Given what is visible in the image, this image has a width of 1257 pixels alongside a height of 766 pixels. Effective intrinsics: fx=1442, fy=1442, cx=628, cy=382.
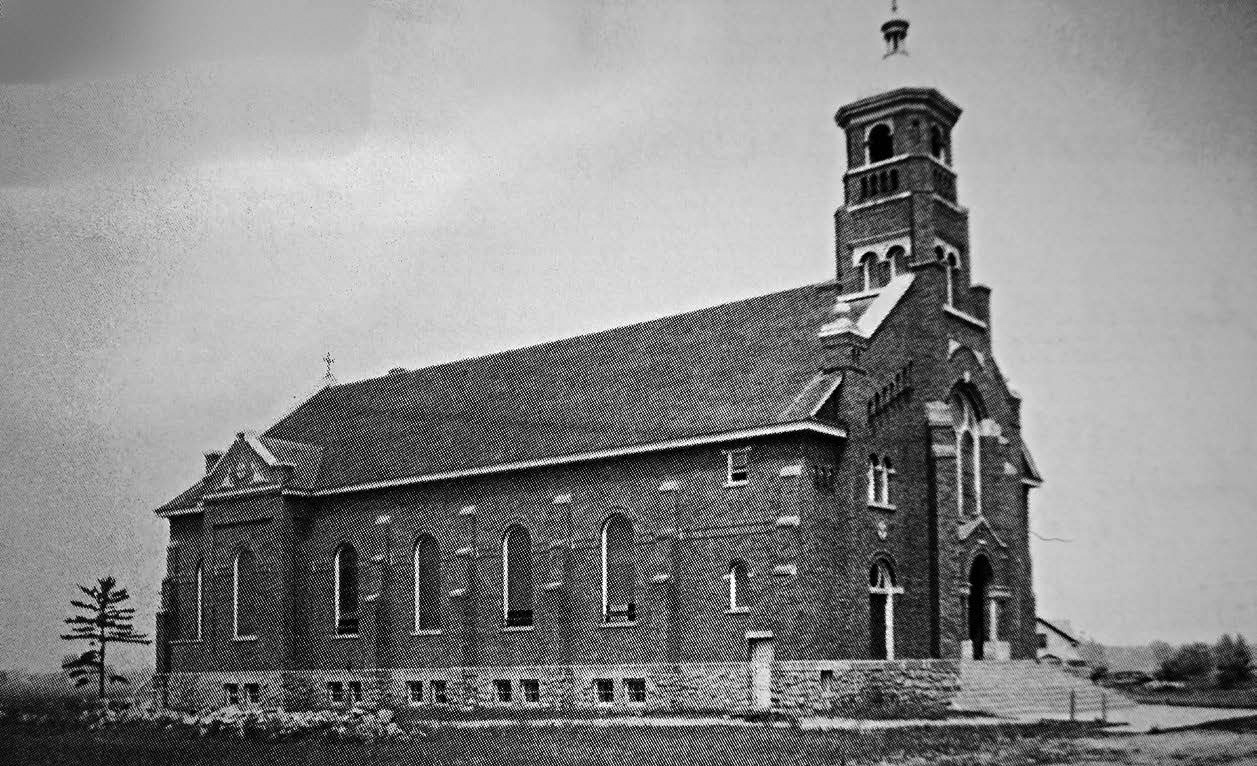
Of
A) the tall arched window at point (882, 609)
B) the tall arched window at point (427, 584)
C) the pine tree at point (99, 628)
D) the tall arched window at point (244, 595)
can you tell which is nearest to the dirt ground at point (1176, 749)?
the tall arched window at point (882, 609)

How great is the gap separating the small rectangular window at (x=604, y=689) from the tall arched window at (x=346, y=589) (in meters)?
9.87

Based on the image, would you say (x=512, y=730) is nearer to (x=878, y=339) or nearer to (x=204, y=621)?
(x=878, y=339)

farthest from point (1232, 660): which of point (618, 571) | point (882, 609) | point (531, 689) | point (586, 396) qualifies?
point (586, 396)

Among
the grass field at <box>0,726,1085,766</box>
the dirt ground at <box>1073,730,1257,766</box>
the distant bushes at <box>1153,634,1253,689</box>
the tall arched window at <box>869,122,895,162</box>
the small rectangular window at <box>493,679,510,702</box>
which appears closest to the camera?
the dirt ground at <box>1073,730,1257,766</box>

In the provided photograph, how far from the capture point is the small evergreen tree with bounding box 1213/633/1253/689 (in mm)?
26641

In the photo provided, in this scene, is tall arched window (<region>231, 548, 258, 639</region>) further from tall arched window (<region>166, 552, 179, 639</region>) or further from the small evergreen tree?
the small evergreen tree

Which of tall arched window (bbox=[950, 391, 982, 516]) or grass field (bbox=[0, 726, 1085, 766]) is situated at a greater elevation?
tall arched window (bbox=[950, 391, 982, 516])

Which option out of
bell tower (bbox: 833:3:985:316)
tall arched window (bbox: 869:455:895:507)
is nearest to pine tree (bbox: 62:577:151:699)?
tall arched window (bbox: 869:455:895:507)

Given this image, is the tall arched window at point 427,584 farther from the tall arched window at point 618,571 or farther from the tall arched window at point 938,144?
the tall arched window at point 938,144

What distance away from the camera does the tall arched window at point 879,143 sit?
3922 centimetres

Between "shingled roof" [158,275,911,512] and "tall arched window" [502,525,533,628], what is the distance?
2287 millimetres

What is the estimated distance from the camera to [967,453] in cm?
3875

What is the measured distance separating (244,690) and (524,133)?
22295 millimetres

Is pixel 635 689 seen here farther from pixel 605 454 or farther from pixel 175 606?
pixel 175 606
